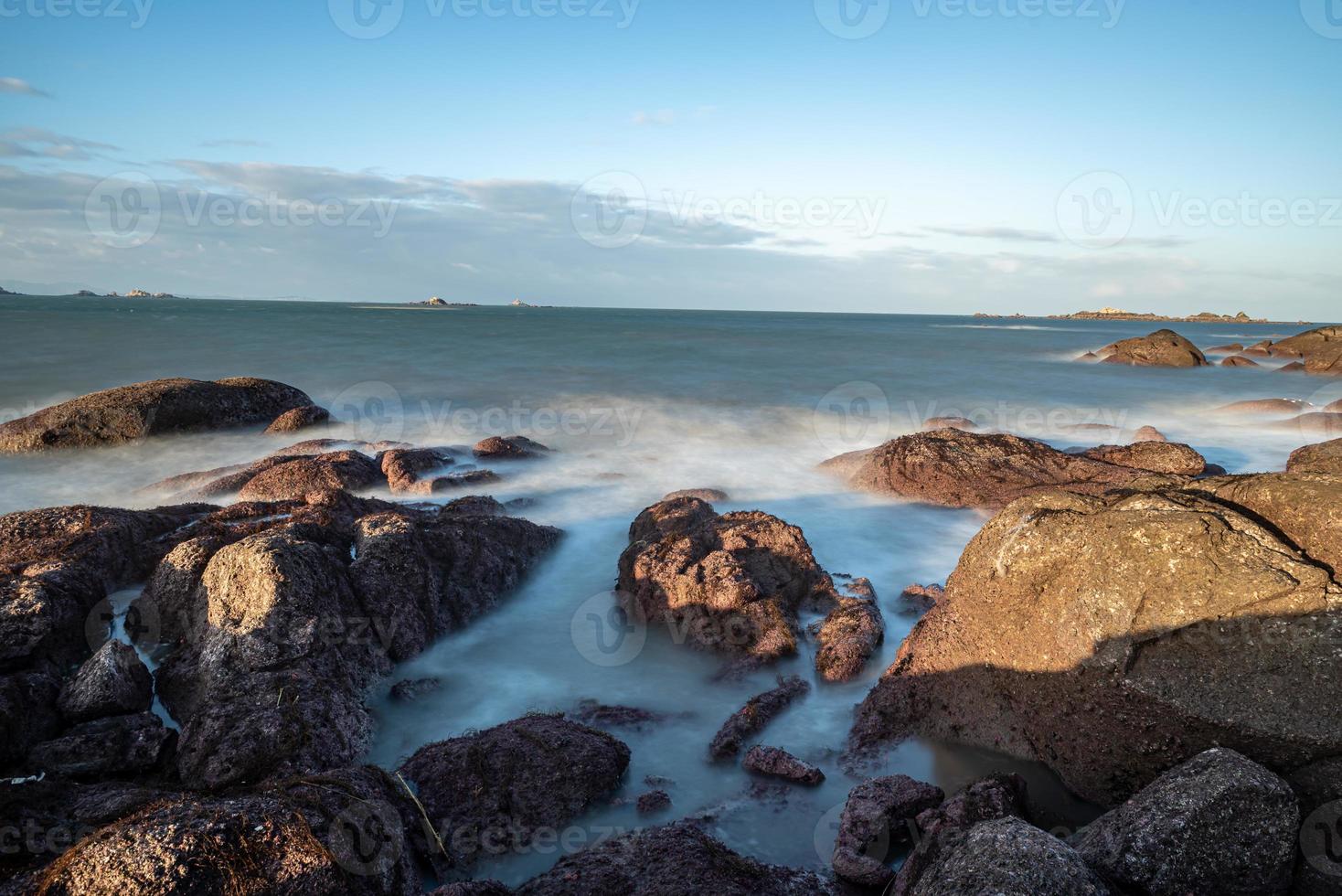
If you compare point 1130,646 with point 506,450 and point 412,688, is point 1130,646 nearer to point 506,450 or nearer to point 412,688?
point 412,688

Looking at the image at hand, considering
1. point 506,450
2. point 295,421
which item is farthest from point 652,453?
point 295,421

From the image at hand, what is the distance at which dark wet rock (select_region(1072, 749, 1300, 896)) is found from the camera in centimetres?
304

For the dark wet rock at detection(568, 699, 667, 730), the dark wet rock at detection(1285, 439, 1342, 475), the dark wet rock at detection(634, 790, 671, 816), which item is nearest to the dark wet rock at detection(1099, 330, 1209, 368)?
the dark wet rock at detection(1285, 439, 1342, 475)

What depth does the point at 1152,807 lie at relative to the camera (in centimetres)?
322

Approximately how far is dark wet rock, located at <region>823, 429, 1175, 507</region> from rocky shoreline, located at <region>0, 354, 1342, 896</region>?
3127mm

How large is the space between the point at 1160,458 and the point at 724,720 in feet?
29.5

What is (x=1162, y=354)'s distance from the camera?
1348 inches

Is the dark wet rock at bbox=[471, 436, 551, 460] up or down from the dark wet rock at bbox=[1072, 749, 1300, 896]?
down

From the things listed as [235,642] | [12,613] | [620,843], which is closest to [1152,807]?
[620,843]

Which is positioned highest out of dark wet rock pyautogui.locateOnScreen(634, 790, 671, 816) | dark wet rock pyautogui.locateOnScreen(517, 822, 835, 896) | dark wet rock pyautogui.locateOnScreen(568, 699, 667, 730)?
dark wet rock pyautogui.locateOnScreen(517, 822, 835, 896)

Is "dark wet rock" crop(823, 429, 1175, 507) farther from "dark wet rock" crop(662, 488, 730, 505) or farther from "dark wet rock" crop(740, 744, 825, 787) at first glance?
"dark wet rock" crop(740, 744, 825, 787)

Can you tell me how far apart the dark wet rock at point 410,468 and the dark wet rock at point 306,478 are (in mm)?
Answer: 337

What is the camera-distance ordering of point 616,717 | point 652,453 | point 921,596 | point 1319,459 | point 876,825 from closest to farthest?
1. point 876,825
2. point 616,717
3. point 1319,459
4. point 921,596
5. point 652,453

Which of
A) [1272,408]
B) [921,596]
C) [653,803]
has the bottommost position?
[653,803]
